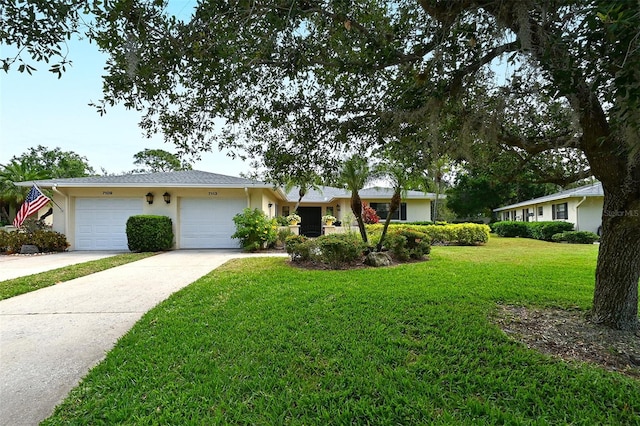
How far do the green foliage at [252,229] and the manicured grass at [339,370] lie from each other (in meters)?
6.69

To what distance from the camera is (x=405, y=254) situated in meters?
8.79

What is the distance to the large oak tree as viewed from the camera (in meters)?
2.42

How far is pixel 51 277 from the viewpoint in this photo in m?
6.89

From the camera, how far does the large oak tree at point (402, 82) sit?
2.42 meters

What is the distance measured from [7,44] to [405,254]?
324 inches

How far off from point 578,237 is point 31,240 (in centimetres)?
2257

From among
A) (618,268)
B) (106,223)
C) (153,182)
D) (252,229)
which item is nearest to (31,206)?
(106,223)

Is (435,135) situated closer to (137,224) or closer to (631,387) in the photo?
(631,387)

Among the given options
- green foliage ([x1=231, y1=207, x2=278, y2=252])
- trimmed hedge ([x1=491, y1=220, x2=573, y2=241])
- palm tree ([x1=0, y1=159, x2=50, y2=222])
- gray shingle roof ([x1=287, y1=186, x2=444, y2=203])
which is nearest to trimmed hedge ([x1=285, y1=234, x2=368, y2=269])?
green foliage ([x1=231, y1=207, x2=278, y2=252])

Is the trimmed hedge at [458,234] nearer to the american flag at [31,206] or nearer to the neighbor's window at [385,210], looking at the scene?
the neighbor's window at [385,210]

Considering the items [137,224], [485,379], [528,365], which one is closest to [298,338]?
[485,379]

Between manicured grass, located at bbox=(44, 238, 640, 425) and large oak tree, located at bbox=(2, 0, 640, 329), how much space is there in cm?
162

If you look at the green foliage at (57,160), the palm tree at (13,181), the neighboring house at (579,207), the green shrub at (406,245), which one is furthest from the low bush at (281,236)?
the green foliage at (57,160)

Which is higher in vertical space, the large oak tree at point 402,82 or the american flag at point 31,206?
the large oak tree at point 402,82
